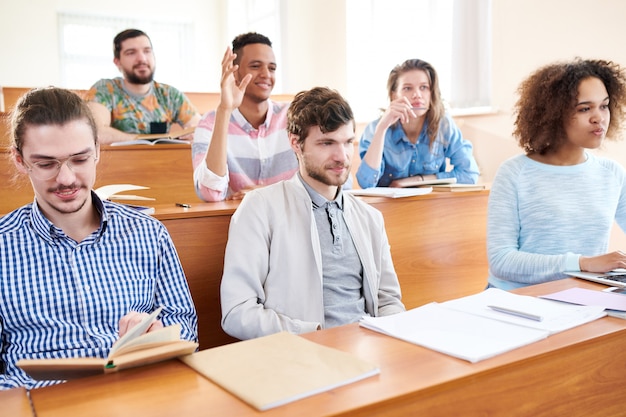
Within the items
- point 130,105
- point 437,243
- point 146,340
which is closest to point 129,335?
point 146,340

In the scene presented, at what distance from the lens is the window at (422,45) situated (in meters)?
4.03

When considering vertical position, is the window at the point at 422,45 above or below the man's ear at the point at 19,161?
above

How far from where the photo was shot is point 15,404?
0.80 m

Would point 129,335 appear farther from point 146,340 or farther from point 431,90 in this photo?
point 431,90

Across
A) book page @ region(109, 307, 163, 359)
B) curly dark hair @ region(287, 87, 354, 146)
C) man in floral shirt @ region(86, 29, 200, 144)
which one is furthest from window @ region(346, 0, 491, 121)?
book page @ region(109, 307, 163, 359)

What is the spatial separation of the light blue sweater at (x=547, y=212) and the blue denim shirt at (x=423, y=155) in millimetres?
888

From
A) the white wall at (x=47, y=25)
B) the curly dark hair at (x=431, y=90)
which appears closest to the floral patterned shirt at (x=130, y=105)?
the curly dark hair at (x=431, y=90)

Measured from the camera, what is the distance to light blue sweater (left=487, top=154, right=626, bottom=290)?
1.84 m

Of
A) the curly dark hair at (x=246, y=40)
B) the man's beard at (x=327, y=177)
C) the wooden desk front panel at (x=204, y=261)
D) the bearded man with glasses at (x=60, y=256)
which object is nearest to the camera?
the bearded man with glasses at (x=60, y=256)

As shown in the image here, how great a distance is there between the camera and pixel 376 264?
5.60 ft

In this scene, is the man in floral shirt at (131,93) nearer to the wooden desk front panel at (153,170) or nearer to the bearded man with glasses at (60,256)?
the wooden desk front panel at (153,170)

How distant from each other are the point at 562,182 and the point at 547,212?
0.36ft

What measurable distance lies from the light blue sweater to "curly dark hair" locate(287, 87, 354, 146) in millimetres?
575

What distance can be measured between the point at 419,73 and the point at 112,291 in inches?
77.8
